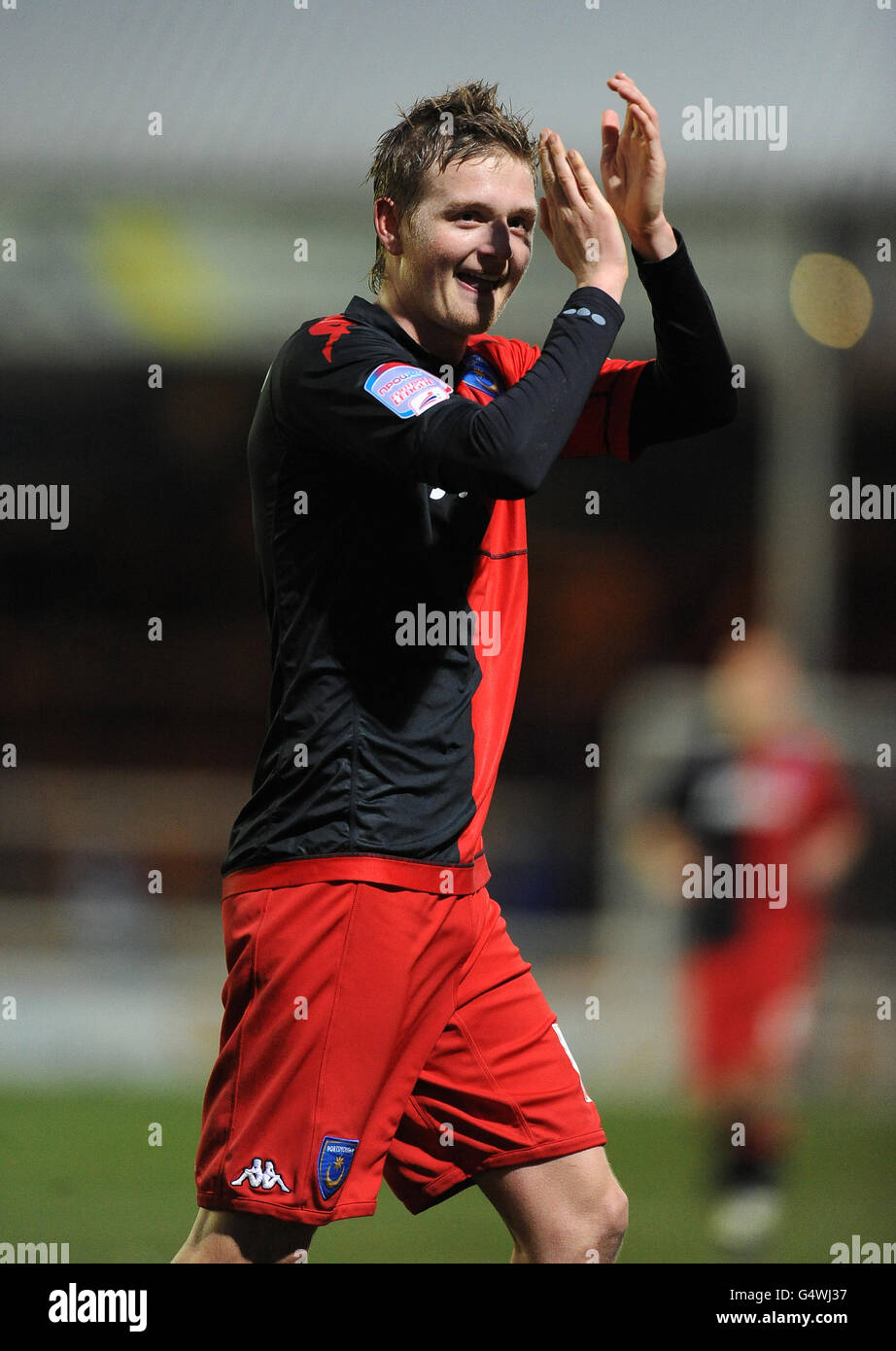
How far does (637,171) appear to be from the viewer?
7.97ft

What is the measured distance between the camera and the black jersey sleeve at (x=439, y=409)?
82.7 inches

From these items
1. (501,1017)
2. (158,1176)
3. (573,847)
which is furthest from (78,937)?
(501,1017)

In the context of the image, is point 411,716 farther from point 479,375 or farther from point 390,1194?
point 390,1194

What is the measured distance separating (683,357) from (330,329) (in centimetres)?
61

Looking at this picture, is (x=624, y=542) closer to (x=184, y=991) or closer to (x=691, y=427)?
(x=184, y=991)

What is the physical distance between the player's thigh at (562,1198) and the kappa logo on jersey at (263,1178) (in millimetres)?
384

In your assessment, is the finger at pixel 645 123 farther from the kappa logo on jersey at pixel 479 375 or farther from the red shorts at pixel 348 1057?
the red shorts at pixel 348 1057

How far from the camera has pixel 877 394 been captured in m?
9.98

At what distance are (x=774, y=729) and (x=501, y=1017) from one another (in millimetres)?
3401

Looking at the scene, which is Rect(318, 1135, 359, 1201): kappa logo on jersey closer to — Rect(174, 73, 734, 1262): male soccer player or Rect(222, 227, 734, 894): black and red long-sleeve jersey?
Rect(174, 73, 734, 1262): male soccer player

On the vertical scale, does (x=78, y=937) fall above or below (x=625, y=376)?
below

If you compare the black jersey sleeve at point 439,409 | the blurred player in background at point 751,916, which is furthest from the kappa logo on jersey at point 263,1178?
the blurred player in background at point 751,916

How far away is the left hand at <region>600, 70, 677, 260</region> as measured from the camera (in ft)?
7.72

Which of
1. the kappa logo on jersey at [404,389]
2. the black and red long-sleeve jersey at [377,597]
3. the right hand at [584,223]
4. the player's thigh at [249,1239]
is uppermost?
the right hand at [584,223]
